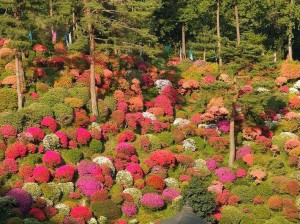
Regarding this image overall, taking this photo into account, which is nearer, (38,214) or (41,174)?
(38,214)

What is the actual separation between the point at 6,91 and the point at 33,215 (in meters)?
10.6

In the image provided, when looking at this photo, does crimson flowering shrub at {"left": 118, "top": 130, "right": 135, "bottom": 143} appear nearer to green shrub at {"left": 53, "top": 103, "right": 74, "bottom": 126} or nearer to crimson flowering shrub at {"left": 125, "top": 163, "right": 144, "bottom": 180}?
crimson flowering shrub at {"left": 125, "top": 163, "right": 144, "bottom": 180}

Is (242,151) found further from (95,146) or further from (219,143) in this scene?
(95,146)

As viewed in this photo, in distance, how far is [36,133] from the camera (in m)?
27.0

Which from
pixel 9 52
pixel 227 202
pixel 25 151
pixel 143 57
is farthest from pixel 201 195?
pixel 143 57

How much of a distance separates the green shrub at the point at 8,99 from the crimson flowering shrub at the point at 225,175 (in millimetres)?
13530

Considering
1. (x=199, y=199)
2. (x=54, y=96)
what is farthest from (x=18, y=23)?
(x=199, y=199)

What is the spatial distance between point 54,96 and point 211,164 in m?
11.1

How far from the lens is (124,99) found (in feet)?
109

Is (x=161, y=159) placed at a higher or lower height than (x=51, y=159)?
lower

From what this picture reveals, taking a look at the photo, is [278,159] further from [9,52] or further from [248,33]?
[248,33]

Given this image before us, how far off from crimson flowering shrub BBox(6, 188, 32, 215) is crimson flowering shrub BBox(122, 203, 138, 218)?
4807 mm

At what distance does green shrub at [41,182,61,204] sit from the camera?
23938 mm

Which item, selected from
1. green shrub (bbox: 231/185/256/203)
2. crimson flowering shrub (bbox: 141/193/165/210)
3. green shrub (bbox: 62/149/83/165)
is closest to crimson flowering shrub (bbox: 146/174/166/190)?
crimson flowering shrub (bbox: 141/193/165/210)
